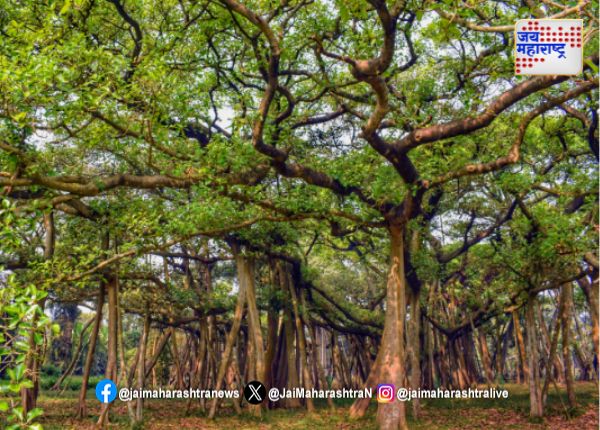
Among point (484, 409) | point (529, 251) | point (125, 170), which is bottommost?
point (484, 409)

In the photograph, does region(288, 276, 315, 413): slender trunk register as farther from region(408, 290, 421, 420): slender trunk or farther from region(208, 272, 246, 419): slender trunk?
region(408, 290, 421, 420): slender trunk

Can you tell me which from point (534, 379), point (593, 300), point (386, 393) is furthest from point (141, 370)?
point (593, 300)

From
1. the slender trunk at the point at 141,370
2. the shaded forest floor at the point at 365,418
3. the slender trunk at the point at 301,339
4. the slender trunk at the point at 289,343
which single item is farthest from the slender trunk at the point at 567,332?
the slender trunk at the point at 141,370

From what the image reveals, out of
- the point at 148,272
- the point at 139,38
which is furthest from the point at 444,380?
the point at 139,38

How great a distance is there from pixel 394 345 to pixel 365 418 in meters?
3.22

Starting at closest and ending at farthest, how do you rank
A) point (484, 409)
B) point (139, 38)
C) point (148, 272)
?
point (139, 38), point (148, 272), point (484, 409)

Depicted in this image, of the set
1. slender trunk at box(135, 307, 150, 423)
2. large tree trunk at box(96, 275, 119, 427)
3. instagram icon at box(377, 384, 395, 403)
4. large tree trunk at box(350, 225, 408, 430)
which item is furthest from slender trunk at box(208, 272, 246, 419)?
instagram icon at box(377, 384, 395, 403)

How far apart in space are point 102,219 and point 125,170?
1760 millimetres

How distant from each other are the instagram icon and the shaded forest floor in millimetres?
1210

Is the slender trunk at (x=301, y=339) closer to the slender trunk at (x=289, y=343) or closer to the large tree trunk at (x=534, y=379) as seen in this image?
the slender trunk at (x=289, y=343)

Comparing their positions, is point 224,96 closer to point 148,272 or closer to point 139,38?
point 139,38

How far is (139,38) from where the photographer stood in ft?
30.9

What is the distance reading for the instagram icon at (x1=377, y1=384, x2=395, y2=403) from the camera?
10.5 m

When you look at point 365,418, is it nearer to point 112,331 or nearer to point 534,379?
point 534,379
